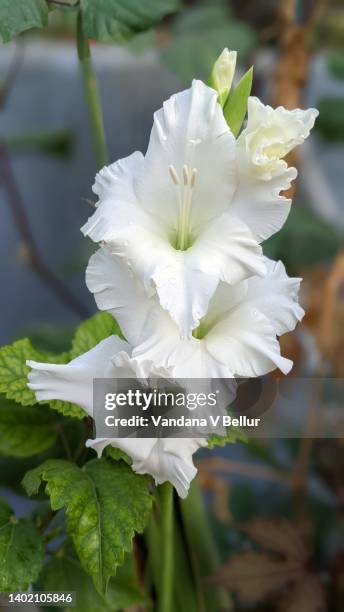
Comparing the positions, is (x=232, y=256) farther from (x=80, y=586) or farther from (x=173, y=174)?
(x=80, y=586)

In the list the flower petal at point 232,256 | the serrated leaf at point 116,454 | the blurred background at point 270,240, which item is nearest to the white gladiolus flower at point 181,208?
the flower petal at point 232,256

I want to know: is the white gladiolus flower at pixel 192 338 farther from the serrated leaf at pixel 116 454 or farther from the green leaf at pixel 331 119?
the green leaf at pixel 331 119

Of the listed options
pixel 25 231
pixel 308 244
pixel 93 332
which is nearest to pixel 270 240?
pixel 308 244

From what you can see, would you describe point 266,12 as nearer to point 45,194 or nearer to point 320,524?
point 45,194

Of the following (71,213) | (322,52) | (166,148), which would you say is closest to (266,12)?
(322,52)

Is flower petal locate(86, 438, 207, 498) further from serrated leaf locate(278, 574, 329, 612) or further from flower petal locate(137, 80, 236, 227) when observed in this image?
serrated leaf locate(278, 574, 329, 612)
